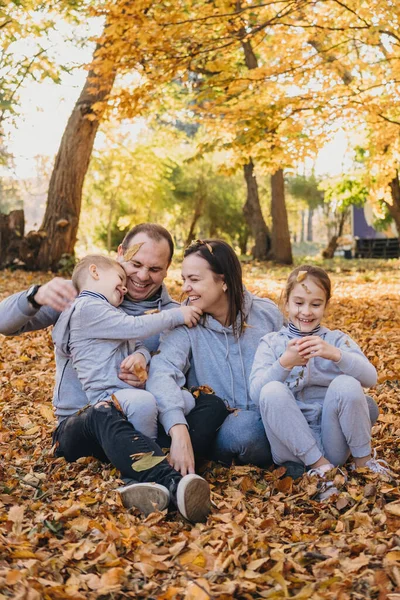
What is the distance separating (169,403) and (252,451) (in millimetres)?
515

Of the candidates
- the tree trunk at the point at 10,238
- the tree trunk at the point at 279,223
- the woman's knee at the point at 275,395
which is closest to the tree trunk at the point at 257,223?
the tree trunk at the point at 279,223

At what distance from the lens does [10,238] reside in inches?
509

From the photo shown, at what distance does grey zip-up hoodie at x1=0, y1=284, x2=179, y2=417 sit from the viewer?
349 centimetres

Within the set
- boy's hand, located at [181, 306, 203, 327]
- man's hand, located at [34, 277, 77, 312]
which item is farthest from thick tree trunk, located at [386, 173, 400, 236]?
man's hand, located at [34, 277, 77, 312]

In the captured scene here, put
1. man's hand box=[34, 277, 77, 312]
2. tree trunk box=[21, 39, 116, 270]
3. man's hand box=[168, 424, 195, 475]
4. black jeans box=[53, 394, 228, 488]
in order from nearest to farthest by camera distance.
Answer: black jeans box=[53, 394, 228, 488]
man's hand box=[168, 424, 195, 475]
man's hand box=[34, 277, 77, 312]
tree trunk box=[21, 39, 116, 270]

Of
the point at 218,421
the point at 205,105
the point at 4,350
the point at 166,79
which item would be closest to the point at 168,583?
the point at 218,421

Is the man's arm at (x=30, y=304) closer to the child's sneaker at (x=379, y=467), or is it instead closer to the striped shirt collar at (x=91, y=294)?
the striped shirt collar at (x=91, y=294)

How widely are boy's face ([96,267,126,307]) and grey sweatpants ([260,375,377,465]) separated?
939 mm

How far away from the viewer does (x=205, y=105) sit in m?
9.59

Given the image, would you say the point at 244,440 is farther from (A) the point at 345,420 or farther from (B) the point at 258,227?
(B) the point at 258,227

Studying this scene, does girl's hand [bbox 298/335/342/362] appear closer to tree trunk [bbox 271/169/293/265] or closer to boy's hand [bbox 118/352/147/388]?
boy's hand [bbox 118/352/147/388]

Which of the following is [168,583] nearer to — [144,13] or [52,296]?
[52,296]

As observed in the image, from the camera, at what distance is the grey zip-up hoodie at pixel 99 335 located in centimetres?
348

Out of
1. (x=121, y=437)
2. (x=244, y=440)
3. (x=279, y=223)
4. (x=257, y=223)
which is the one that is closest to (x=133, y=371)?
(x=121, y=437)
